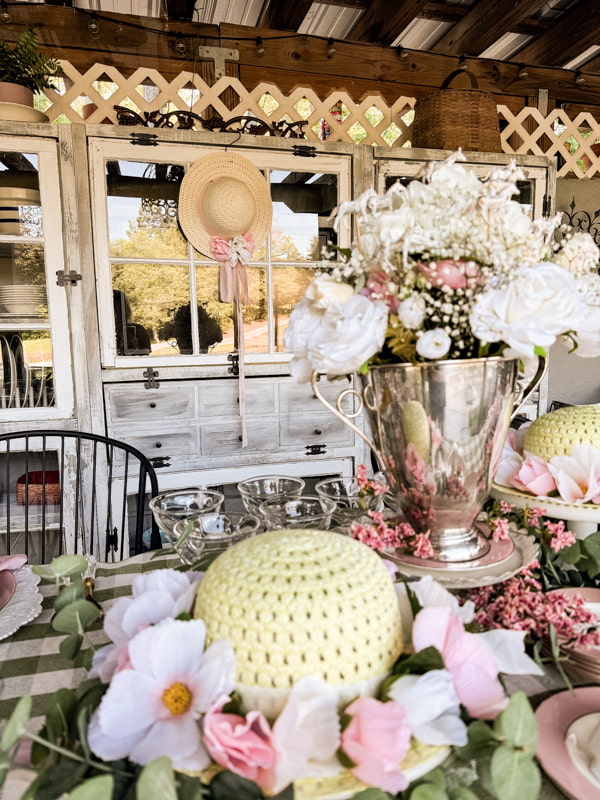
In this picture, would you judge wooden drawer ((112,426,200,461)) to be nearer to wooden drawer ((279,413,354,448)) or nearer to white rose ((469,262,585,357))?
wooden drawer ((279,413,354,448))

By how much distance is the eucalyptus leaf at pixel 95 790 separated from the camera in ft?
1.11

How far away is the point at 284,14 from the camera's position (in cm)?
268

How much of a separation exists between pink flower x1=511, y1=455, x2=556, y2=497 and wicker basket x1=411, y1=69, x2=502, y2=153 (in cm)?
202

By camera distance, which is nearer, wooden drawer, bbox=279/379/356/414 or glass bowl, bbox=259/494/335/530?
glass bowl, bbox=259/494/335/530

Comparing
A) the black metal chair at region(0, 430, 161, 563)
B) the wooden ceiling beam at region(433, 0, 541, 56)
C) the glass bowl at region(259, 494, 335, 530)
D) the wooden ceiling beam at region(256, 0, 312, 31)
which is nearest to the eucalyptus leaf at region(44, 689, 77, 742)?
the glass bowl at region(259, 494, 335, 530)

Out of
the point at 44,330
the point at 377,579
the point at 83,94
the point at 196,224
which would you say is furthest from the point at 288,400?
the point at 377,579

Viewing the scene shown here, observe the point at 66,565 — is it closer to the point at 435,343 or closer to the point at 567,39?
the point at 435,343

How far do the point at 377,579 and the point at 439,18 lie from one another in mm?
3243

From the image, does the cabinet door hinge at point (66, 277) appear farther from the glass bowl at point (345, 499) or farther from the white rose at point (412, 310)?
the white rose at point (412, 310)

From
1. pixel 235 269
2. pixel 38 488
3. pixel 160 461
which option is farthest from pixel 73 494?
pixel 235 269

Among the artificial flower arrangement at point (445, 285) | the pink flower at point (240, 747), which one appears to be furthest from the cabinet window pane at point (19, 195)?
the pink flower at point (240, 747)

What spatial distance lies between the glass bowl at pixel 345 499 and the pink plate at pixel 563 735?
36cm

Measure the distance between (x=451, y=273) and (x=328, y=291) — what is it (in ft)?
0.46

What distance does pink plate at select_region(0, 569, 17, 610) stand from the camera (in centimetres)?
82
